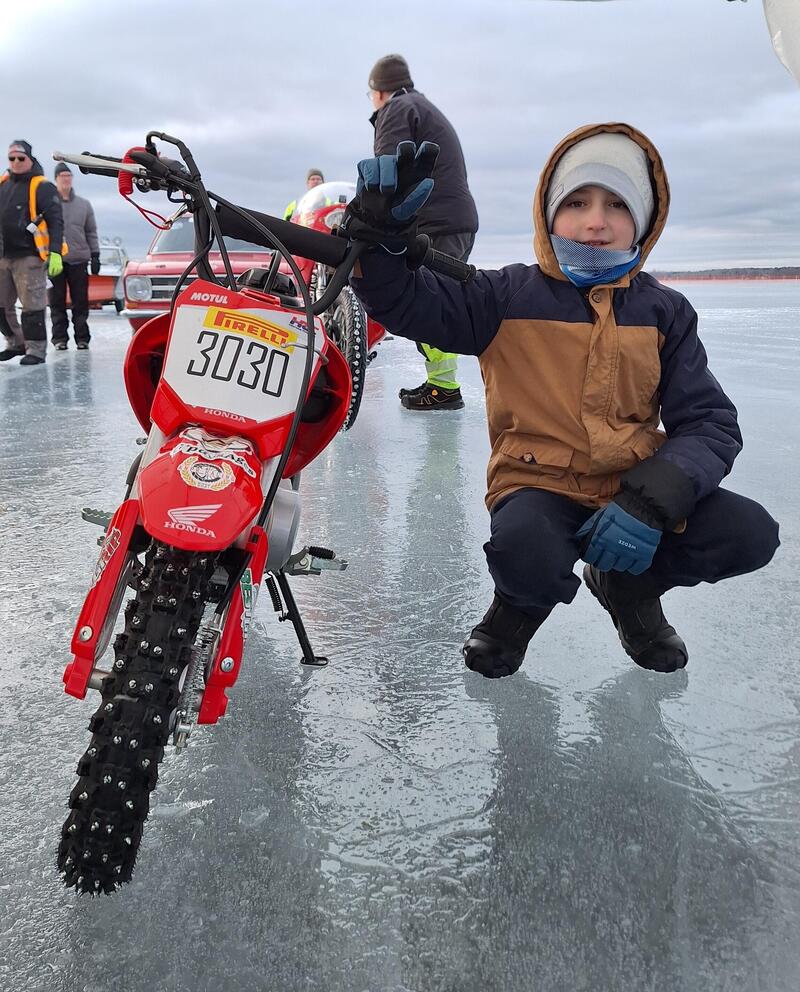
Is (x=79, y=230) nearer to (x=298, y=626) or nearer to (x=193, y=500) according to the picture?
(x=298, y=626)

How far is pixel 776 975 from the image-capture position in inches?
39.0

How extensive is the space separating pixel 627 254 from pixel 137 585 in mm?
1099

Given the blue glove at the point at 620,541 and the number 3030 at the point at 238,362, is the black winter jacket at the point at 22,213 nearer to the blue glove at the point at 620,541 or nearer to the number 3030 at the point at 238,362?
the number 3030 at the point at 238,362

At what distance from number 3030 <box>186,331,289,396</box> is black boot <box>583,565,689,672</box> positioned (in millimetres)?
872

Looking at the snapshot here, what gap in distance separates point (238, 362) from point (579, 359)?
Result: 68 cm

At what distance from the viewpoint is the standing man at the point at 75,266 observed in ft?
26.2

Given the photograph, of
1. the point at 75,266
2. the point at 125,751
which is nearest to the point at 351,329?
the point at 125,751

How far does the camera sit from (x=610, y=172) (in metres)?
1.62

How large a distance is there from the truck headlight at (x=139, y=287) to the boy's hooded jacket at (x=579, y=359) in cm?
706

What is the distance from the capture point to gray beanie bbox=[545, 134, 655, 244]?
162cm

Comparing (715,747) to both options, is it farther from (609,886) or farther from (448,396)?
(448,396)

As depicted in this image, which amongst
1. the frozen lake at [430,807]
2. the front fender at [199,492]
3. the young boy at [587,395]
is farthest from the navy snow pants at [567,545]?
the front fender at [199,492]

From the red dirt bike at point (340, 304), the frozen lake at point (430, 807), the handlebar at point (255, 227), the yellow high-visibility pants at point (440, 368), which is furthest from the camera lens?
the yellow high-visibility pants at point (440, 368)

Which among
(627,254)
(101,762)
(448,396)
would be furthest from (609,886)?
(448,396)
